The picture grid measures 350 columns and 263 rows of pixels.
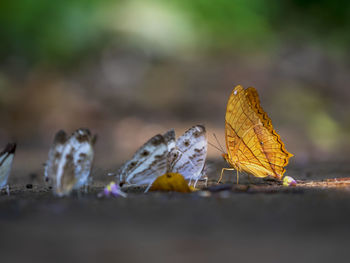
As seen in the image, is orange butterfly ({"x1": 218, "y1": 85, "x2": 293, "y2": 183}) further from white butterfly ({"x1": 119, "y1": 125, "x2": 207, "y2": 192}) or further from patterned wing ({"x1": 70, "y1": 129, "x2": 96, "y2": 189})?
patterned wing ({"x1": 70, "y1": 129, "x2": 96, "y2": 189})

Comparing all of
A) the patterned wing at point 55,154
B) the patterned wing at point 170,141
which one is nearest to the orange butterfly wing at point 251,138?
the patterned wing at point 170,141

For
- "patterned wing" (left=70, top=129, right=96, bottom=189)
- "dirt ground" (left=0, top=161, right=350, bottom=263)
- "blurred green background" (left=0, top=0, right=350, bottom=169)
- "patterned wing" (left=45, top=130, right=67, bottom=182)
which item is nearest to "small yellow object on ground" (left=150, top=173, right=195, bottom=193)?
"dirt ground" (left=0, top=161, right=350, bottom=263)

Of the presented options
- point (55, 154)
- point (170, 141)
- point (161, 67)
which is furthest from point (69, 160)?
point (161, 67)

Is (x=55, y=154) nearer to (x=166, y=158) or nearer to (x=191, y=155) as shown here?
(x=166, y=158)

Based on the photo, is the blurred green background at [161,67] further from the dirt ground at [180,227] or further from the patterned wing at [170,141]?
the dirt ground at [180,227]

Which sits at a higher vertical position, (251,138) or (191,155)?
(251,138)
